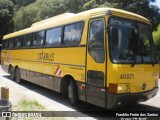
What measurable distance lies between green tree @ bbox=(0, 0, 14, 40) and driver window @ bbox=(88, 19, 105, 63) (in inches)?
1448

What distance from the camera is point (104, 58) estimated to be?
25.7ft

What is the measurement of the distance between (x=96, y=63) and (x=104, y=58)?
414 mm

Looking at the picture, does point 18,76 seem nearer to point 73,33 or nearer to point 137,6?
point 73,33

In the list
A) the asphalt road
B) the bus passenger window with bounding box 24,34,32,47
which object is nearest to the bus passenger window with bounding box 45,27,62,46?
the asphalt road

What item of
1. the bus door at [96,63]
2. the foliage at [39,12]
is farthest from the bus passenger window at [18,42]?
the foliage at [39,12]

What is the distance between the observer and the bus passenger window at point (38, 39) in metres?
12.6

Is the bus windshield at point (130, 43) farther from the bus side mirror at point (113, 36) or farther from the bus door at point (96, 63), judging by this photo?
the bus door at point (96, 63)

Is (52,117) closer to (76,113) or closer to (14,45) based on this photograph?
(76,113)

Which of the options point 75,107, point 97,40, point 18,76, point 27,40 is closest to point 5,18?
point 18,76

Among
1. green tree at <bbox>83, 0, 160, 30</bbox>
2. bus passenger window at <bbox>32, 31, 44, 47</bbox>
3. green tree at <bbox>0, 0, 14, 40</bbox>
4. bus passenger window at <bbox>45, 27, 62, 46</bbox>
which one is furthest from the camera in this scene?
green tree at <bbox>0, 0, 14, 40</bbox>

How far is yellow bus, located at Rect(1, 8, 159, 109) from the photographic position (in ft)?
25.2

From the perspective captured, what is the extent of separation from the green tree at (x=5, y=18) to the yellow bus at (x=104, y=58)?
33663 mm

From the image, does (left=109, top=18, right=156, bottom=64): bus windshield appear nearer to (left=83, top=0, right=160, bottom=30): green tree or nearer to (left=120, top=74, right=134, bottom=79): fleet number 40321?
(left=120, top=74, right=134, bottom=79): fleet number 40321

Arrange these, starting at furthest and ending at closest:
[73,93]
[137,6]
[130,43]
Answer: [137,6] → [73,93] → [130,43]
